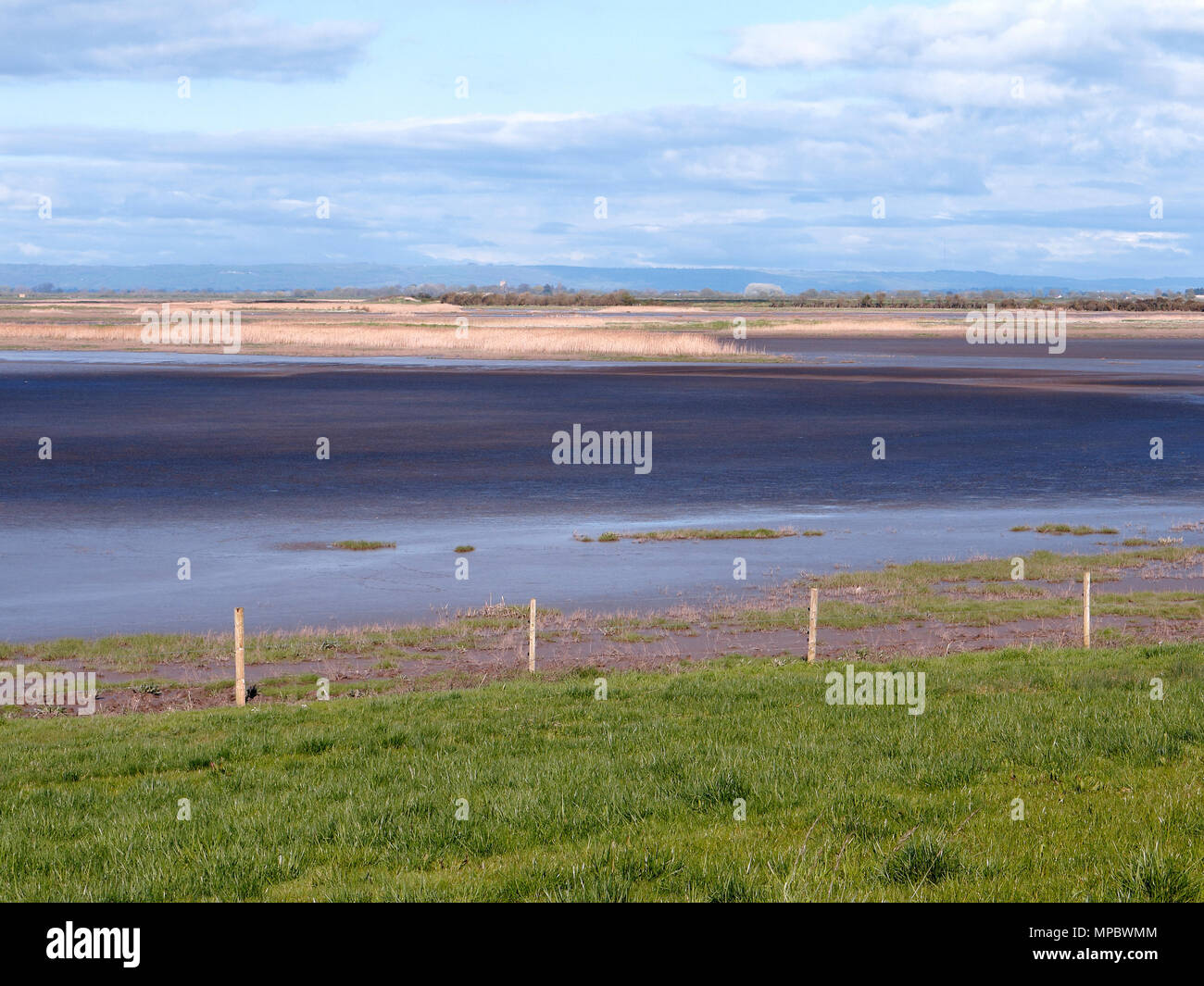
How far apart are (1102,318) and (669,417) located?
139 metres

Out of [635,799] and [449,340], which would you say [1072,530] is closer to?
[635,799]

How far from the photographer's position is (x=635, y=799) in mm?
8820

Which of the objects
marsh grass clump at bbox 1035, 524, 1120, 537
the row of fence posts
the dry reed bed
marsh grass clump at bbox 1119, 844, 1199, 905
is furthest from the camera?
the dry reed bed

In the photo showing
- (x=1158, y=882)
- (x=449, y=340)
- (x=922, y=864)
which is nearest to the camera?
(x=1158, y=882)

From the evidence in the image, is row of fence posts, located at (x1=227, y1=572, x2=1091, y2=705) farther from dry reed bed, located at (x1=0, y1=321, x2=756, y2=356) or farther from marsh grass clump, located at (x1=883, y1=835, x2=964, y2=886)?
dry reed bed, located at (x1=0, y1=321, x2=756, y2=356)

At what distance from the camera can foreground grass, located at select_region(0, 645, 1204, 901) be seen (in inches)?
277

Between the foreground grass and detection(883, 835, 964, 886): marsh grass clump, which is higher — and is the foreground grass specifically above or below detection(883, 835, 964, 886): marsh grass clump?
below

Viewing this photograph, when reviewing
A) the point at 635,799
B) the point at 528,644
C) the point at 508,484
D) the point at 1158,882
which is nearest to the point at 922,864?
the point at 1158,882

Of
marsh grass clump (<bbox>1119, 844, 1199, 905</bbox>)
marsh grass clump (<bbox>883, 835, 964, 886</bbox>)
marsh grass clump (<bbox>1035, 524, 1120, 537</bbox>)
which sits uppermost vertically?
marsh grass clump (<bbox>1119, 844, 1199, 905</bbox>)

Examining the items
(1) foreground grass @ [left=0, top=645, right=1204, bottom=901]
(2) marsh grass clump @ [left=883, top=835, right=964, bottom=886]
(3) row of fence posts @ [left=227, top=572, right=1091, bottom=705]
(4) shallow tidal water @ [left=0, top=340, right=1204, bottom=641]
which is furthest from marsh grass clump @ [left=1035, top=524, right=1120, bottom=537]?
(2) marsh grass clump @ [left=883, top=835, right=964, bottom=886]

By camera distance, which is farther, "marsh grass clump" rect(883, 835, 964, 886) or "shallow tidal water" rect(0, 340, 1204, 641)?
"shallow tidal water" rect(0, 340, 1204, 641)

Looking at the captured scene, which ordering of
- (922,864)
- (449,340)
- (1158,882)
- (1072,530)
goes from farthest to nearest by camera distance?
(449,340) → (1072,530) → (922,864) → (1158,882)
